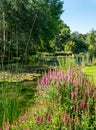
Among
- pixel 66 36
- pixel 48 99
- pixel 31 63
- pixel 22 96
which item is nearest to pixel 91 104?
pixel 48 99

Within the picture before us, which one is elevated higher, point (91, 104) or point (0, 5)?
point (0, 5)

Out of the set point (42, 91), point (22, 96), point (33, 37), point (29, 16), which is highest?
point (29, 16)

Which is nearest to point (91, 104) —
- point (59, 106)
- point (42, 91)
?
point (59, 106)

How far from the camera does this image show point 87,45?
66.5 metres

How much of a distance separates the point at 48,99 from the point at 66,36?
57.7 m

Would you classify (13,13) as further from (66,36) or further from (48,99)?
(66,36)

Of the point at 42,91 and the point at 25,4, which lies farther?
the point at 25,4

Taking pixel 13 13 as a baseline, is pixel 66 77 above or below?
below

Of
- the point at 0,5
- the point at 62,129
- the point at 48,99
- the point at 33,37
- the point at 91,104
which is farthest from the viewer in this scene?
the point at 33,37

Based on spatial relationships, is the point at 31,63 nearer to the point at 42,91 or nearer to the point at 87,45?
the point at 42,91

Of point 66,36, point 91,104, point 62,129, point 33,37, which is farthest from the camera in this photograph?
point 66,36

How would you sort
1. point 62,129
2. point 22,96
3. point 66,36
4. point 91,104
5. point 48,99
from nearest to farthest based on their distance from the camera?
1. point 62,129
2. point 91,104
3. point 48,99
4. point 22,96
5. point 66,36

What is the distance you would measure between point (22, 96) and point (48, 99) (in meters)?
3.74

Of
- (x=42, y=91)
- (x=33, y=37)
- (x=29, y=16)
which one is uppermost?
(x=29, y=16)
